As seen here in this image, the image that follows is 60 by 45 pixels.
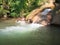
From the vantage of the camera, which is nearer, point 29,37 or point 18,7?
point 29,37

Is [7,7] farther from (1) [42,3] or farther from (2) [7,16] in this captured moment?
(1) [42,3]

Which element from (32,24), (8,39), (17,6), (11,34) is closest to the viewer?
→ (8,39)

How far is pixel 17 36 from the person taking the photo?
14969 mm

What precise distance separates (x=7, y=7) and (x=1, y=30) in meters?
8.56

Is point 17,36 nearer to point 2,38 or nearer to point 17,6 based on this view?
point 2,38

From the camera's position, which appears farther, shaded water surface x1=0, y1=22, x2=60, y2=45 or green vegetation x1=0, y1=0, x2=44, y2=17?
green vegetation x1=0, y1=0, x2=44, y2=17

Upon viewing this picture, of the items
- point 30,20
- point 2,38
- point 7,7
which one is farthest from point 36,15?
point 2,38

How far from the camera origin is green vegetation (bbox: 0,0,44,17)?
23875 millimetres

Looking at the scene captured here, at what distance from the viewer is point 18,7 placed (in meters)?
24.1

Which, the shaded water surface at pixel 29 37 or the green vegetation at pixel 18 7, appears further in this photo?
the green vegetation at pixel 18 7

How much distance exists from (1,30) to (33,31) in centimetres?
283

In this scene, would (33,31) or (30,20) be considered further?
(30,20)

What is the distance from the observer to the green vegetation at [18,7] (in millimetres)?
23875

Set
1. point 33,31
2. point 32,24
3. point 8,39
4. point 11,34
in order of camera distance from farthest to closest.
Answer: point 32,24
point 33,31
point 11,34
point 8,39
